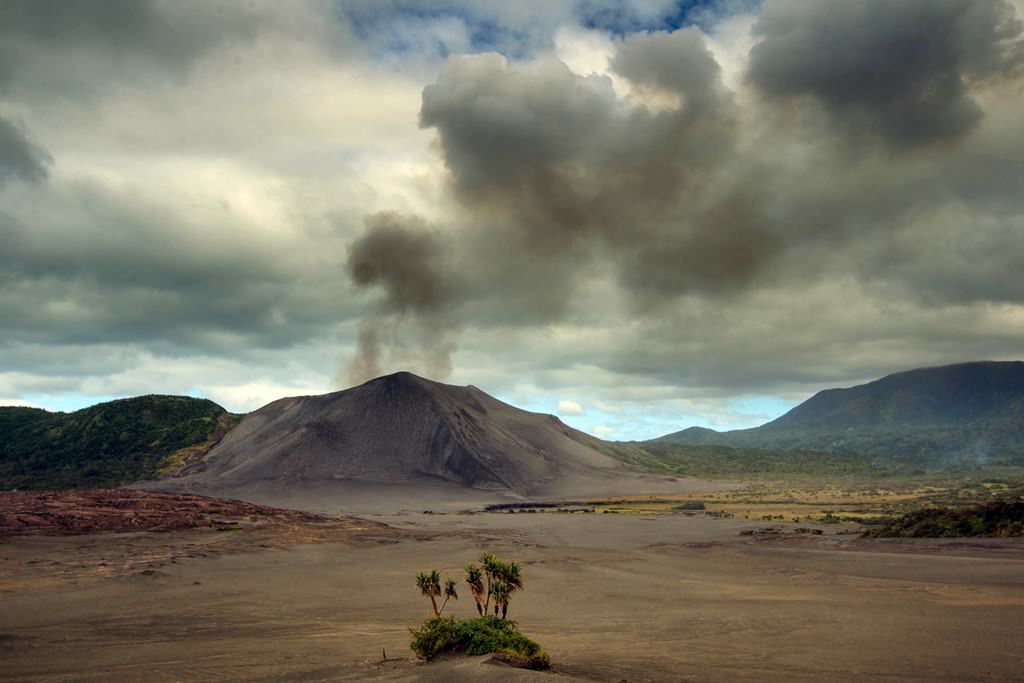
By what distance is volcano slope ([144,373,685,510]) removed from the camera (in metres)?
117

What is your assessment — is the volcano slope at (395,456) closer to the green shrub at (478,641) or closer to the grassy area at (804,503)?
the grassy area at (804,503)

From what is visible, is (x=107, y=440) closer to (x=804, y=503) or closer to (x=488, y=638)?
(x=804, y=503)

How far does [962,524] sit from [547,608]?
1484 inches

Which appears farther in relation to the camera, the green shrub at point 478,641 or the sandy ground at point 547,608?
the sandy ground at point 547,608

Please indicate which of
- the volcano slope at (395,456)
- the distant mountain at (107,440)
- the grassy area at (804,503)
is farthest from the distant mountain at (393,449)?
the grassy area at (804,503)

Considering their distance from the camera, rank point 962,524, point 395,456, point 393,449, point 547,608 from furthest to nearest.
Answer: point 393,449, point 395,456, point 962,524, point 547,608

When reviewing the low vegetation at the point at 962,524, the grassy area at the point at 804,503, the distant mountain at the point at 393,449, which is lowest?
the grassy area at the point at 804,503

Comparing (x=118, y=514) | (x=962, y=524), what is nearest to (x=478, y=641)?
(x=962, y=524)

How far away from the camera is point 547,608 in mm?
32656

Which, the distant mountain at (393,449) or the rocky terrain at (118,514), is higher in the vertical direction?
the distant mountain at (393,449)

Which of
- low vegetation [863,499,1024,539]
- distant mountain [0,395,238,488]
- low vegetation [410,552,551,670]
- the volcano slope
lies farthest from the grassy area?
distant mountain [0,395,238,488]

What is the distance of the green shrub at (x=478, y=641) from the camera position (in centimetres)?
1827

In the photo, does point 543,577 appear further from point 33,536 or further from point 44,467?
point 44,467

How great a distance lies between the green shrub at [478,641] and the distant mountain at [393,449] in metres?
96.2
